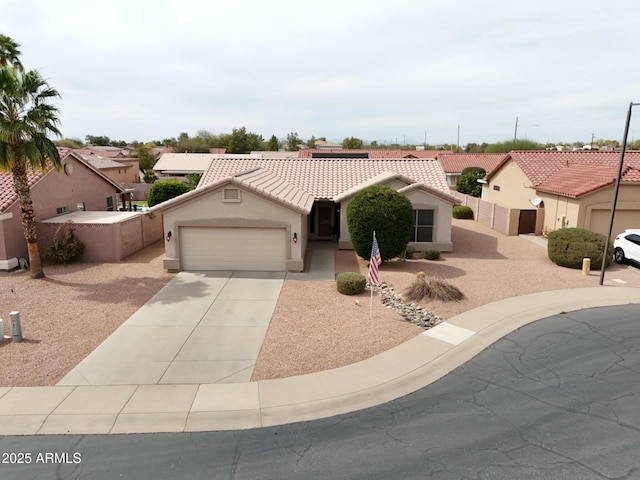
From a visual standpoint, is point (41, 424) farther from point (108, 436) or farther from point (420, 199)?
point (420, 199)

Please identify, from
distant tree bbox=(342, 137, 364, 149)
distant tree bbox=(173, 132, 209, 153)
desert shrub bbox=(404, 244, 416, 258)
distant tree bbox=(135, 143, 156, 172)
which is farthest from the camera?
distant tree bbox=(342, 137, 364, 149)

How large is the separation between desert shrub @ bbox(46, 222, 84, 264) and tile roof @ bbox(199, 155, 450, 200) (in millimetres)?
8447

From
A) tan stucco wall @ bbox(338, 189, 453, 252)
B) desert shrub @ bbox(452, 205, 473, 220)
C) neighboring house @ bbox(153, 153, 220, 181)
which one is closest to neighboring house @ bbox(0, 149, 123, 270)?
tan stucco wall @ bbox(338, 189, 453, 252)

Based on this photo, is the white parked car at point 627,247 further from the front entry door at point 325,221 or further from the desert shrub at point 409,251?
the front entry door at point 325,221

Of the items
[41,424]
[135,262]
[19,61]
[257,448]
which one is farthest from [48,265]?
[257,448]

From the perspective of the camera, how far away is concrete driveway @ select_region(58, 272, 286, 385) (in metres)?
10.4

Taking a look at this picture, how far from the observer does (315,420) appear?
866 cm

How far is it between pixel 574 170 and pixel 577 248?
11.4m

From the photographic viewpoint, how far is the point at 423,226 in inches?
931

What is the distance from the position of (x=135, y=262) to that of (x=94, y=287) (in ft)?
14.0

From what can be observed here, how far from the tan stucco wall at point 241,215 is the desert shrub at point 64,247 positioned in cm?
464

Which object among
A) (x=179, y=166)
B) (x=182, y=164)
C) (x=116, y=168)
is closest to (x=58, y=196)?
(x=116, y=168)

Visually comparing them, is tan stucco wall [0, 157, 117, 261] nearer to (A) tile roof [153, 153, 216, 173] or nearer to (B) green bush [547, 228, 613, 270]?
(B) green bush [547, 228, 613, 270]

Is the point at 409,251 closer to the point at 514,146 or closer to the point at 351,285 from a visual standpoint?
the point at 351,285
